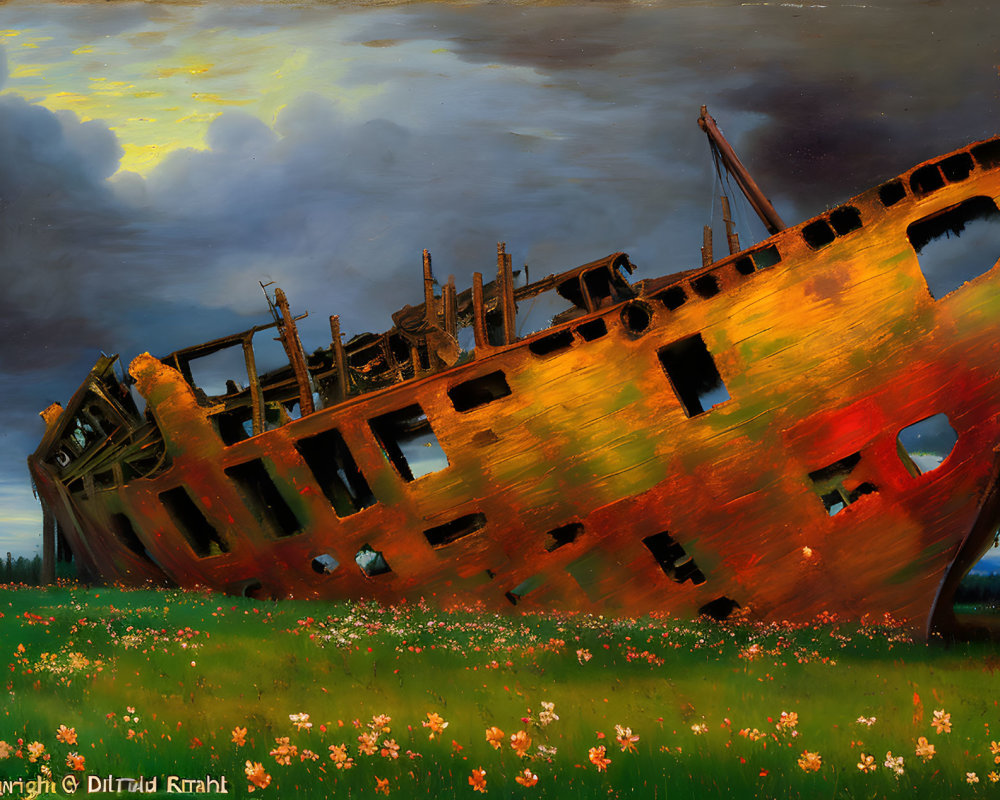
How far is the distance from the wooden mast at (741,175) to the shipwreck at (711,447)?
2292 mm

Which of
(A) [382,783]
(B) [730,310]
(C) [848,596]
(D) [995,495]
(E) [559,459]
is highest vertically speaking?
(B) [730,310]

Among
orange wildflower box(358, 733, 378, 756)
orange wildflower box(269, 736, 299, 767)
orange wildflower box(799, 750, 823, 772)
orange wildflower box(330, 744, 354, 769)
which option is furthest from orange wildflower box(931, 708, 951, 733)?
orange wildflower box(269, 736, 299, 767)

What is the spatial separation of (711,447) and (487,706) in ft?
13.7

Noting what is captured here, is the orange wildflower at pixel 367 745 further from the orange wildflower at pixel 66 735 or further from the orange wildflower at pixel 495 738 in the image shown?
the orange wildflower at pixel 66 735

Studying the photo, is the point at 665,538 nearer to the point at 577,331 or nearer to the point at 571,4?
the point at 577,331

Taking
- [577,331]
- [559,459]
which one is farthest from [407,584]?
[577,331]

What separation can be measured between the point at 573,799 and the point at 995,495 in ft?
18.1

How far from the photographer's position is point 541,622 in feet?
31.0

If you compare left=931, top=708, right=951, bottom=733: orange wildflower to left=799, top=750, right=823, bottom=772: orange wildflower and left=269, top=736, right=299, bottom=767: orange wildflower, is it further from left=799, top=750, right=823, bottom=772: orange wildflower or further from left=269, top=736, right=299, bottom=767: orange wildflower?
left=269, top=736, right=299, bottom=767: orange wildflower

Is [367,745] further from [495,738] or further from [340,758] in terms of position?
[495,738]

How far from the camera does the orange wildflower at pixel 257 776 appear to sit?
448 centimetres

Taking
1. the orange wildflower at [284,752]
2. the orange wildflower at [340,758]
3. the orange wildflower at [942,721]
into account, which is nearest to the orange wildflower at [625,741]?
the orange wildflower at [340,758]

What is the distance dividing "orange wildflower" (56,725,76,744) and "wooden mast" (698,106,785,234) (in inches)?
391

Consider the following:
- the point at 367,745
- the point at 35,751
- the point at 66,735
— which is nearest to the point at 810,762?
the point at 367,745
